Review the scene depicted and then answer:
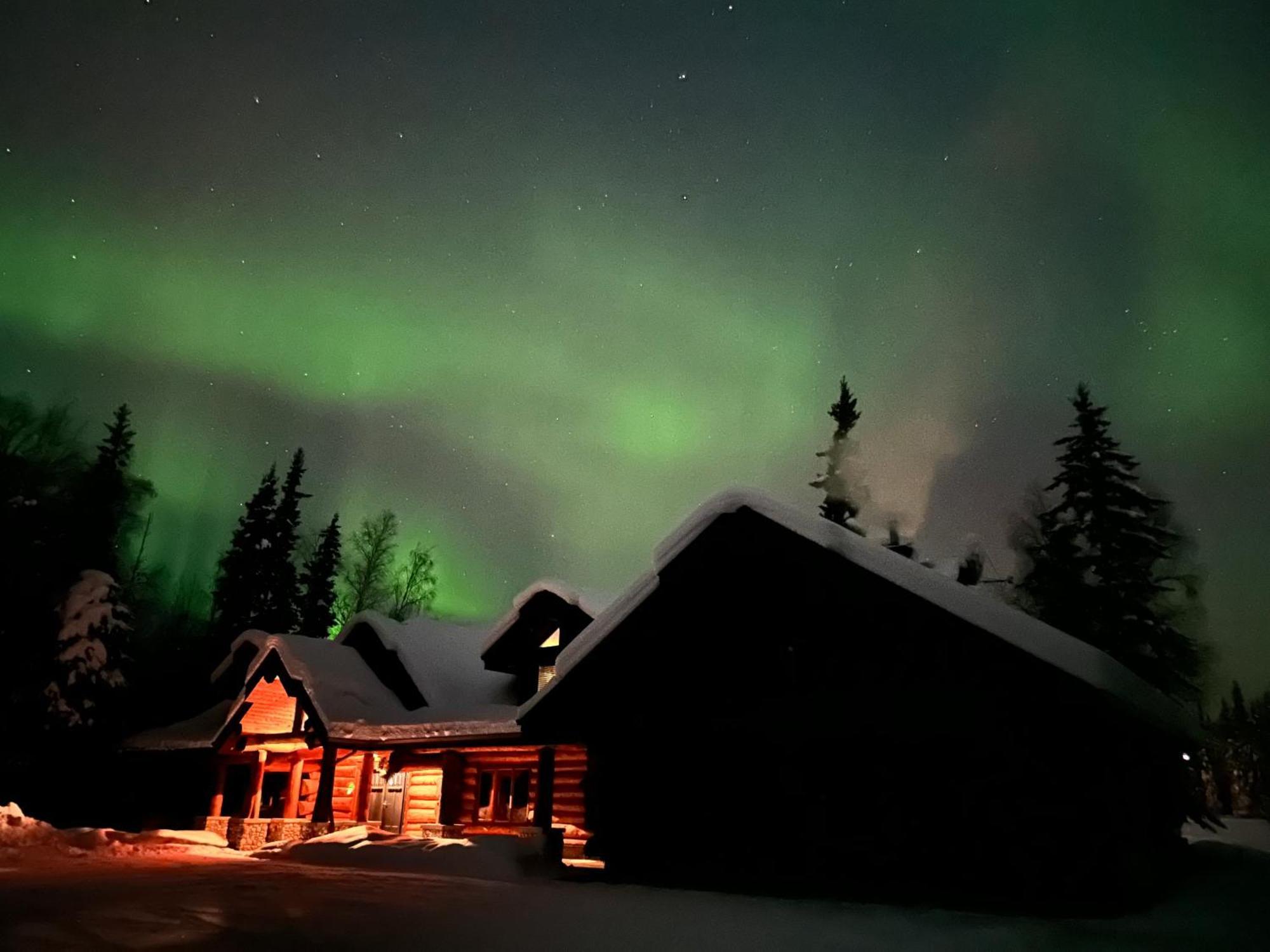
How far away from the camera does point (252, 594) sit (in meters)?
47.0

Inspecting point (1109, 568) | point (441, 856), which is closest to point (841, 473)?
point (1109, 568)

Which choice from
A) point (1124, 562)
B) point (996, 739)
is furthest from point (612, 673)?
point (1124, 562)

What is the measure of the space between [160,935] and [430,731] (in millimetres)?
15479

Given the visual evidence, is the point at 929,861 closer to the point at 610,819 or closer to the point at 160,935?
the point at 610,819

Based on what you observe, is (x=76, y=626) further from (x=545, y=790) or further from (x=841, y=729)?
(x=841, y=729)

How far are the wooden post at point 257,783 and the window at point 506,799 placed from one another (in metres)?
8.59

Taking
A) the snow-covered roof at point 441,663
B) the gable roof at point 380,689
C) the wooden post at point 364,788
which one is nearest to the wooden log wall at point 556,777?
the gable roof at point 380,689

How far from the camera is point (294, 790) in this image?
88.1ft

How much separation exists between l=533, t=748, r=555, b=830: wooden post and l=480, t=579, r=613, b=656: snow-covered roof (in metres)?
5.42

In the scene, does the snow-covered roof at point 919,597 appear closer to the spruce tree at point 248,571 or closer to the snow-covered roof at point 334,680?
the snow-covered roof at point 334,680

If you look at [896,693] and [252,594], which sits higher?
[252,594]

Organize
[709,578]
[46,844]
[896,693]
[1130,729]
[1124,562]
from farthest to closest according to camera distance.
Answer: [1124,562]
[46,844]
[709,578]
[896,693]
[1130,729]

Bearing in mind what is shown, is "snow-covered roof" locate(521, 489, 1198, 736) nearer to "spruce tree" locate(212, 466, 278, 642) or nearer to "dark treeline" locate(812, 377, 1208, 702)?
"dark treeline" locate(812, 377, 1208, 702)

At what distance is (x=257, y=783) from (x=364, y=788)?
5032mm
